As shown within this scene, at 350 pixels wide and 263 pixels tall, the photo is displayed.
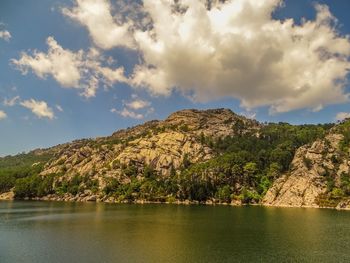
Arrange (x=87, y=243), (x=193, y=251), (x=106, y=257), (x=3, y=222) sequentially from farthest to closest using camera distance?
(x=3, y=222) → (x=87, y=243) → (x=193, y=251) → (x=106, y=257)

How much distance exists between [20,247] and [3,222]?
4841 centimetres

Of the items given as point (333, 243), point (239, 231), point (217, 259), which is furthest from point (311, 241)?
point (217, 259)

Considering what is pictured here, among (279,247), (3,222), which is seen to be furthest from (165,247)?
(3,222)

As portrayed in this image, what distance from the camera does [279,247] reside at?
74938mm

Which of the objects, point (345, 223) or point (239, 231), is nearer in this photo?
point (239, 231)

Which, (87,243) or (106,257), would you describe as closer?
(106,257)

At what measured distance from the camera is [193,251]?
70.6m

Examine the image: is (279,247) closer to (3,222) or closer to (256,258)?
(256,258)

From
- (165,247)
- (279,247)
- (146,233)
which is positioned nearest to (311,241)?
(279,247)

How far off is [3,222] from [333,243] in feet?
331

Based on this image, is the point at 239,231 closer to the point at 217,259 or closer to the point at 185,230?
the point at 185,230

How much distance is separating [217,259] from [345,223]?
72.0 metres

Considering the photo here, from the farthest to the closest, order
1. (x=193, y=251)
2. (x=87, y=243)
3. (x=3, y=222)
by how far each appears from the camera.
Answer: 1. (x=3, y=222)
2. (x=87, y=243)
3. (x=193, y=251)

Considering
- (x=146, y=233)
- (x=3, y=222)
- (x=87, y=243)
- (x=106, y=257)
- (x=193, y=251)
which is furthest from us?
(x=3, y=222)
